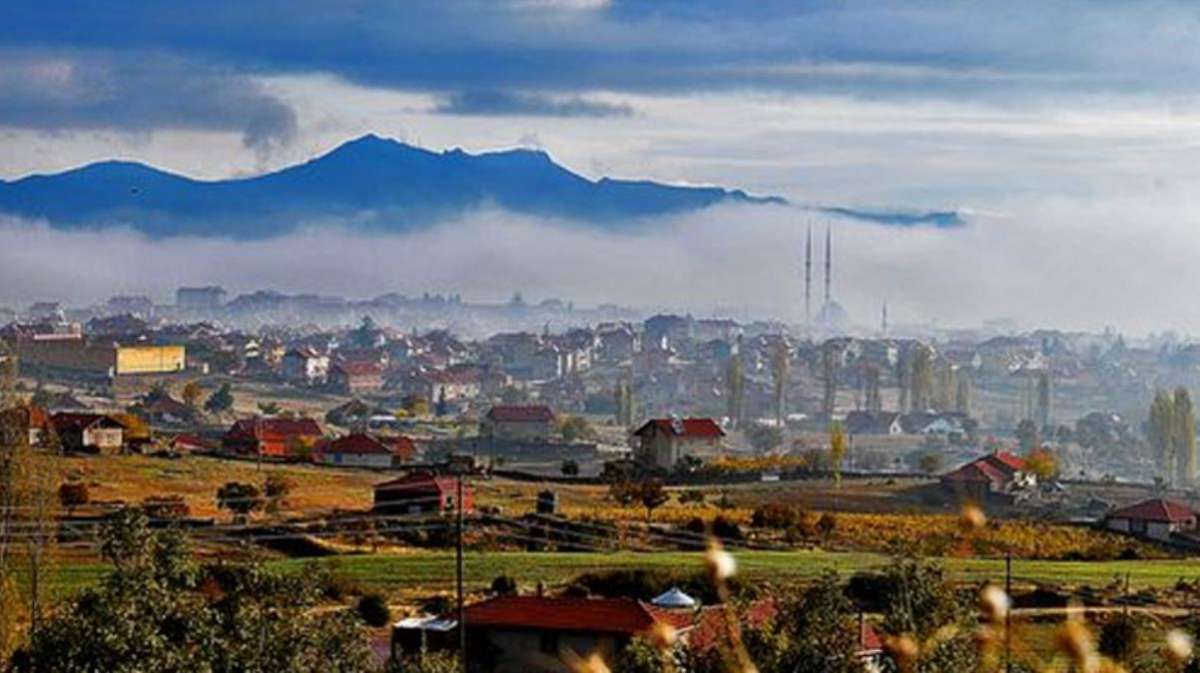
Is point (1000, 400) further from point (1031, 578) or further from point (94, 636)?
point (94, 636)

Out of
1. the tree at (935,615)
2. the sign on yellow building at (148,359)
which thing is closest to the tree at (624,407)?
the sign on yellow building at (148,359)

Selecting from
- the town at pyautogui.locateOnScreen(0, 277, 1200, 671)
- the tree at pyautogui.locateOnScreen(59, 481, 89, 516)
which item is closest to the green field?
the town at pyautogui.locateOnScreen(0, 277, 1200, 671)

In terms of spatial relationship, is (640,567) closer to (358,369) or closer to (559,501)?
(559,501)

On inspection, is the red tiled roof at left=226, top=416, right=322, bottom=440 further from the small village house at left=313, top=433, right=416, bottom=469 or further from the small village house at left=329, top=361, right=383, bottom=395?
the small village house at left=329, top=361, right=383, bottom=395

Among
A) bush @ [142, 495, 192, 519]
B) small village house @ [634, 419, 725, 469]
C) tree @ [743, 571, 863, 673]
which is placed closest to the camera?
tree @ [743, 571, 863, 673]

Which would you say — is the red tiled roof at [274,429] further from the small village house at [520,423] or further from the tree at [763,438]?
the tree at [763,438]

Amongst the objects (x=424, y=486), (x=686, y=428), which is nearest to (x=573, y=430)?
(x=686, y=428)
